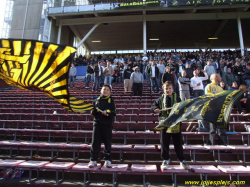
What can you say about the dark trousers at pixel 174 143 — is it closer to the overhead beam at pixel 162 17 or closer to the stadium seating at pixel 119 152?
the stadium seating at pixel 119 152

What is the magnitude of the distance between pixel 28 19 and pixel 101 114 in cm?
1633

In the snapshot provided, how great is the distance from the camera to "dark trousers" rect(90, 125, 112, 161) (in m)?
3.12

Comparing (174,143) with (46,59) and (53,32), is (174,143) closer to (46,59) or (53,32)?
(46,59)

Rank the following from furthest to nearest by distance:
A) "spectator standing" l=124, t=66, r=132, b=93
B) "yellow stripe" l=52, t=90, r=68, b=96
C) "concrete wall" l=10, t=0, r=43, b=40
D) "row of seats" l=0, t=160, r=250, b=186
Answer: "concrete wall" l=10, t=0, r=43, b=40 → "spectator standing" l=124, t=66, r=132, b=93 → "row of seats" l=0, t=160, r=250, b=186 → "yellow stripe" l=52, t=90, r=68, b=96

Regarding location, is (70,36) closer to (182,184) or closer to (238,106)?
(238,106)

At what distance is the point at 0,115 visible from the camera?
21.5 feet

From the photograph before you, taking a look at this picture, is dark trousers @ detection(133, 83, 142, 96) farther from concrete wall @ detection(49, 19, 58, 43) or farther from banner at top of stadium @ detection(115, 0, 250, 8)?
concrete wall @ detection(49, 19, 58, 43)

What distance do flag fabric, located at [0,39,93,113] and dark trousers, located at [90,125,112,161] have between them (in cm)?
63

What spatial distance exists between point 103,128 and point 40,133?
290 centimetres

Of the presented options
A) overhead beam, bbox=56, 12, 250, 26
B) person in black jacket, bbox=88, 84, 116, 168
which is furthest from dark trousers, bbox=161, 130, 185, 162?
overhead beam, bbox=56, 12, 250, 26

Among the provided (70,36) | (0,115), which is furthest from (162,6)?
(0,115)

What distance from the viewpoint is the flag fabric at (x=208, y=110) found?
2.54m

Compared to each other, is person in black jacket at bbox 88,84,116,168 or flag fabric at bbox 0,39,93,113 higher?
flag fabric at bbox 0,39,93,113

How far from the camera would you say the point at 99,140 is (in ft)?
10.4
